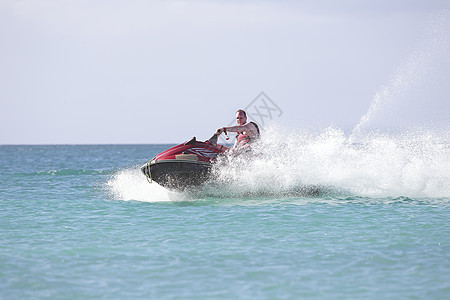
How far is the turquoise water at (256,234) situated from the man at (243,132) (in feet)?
1.43

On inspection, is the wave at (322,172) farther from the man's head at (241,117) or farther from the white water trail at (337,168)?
the man's head at (241,117)

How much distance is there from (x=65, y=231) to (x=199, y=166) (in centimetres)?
326

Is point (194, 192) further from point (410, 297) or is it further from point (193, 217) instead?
point (410, 297)

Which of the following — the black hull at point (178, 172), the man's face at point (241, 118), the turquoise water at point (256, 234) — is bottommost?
the turquoise water at point (256, 234)

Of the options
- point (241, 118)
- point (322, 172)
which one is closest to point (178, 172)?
point (241, 118)

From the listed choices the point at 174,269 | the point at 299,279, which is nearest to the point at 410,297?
the point at 299,279

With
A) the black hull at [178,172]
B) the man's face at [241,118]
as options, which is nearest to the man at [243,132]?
the man's face at [241,118]

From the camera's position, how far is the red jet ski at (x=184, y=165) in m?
10.2

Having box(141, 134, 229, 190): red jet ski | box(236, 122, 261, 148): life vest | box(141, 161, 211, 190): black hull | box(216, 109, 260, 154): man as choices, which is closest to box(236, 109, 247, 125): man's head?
box(216, 109, 260, 154): man

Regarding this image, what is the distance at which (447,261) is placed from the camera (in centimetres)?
584

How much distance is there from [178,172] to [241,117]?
6.08 feet

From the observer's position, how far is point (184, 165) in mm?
10180

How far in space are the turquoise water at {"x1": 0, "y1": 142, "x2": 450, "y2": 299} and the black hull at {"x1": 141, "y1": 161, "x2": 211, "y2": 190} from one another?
38cm

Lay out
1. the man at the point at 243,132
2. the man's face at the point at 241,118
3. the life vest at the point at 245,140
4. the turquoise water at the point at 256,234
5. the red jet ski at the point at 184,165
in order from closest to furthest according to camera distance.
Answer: the turquoise water at the point at 256,234 → the red jet ski at the point at 184,165 → the man at the point at 243,132 → the life vest at the point at 245,140 → the man's face at the point at 241,118
